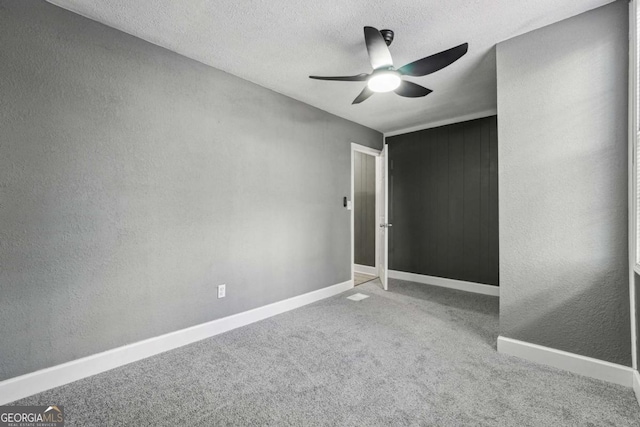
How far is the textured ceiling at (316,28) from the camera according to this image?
77.4 inches

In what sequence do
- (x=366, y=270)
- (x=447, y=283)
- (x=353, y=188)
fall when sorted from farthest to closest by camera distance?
(x=366, y=270), (x=353, y=188), (x=447, y=283)

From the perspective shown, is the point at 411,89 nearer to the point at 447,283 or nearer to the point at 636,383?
the point at 636,383

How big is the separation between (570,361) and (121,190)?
3.54 metres

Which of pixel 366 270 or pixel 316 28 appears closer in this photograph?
pixel 316 28

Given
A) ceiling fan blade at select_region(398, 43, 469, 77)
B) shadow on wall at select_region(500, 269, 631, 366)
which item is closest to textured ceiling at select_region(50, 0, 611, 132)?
ceiling fan blade at select_region(398, 43, 469, 77)

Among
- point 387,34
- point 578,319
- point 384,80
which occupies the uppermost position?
point 387,34

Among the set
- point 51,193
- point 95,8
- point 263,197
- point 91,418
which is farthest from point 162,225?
point 95,8

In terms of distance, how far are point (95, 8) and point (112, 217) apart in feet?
4.73

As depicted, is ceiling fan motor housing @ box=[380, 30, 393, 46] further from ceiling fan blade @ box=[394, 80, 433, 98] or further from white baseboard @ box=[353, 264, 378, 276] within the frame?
white baseboard @ box=[353, 264, 378, 276]

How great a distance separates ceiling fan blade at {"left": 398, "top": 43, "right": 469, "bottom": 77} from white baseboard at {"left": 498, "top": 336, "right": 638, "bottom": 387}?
2.19m

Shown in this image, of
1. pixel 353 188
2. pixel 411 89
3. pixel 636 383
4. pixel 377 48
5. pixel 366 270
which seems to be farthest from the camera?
pixel 366 270

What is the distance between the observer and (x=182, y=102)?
2.56m

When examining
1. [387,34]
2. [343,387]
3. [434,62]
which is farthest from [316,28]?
[343,387]

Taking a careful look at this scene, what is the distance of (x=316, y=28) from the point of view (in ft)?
7.20
